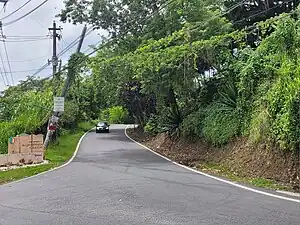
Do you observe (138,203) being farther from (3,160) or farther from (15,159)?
(15,159)

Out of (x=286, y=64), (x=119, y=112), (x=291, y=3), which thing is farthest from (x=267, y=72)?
(x=119, y=112)

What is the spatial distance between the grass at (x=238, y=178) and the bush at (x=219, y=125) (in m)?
1.49

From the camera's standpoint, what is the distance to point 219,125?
1927cm

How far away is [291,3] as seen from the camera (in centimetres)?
2723

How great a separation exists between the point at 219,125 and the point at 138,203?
1055 cm

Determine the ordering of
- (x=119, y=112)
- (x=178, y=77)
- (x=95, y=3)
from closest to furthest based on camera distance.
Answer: (x=178, y=77)
(x=95, y=3)
(x=119, y=112)

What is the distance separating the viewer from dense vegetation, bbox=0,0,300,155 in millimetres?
14359

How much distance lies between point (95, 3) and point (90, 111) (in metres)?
37.9

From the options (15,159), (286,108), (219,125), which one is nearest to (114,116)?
(15,159)

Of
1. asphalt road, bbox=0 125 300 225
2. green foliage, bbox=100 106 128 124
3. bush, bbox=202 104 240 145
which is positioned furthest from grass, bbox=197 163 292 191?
green foliage, bbox=100 106 128 124

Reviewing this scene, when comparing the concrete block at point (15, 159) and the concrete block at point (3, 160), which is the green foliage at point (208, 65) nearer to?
the concrete block at point (15, 159)

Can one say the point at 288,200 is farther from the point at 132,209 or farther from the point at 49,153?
the point at 49,153

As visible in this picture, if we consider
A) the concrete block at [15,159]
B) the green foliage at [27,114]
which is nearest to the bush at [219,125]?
the concrete block at [15,159]

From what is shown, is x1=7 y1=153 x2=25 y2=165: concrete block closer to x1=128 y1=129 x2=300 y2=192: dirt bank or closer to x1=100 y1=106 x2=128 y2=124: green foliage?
x1=128 y1=129 x2=300 y2=192: dirt bank
